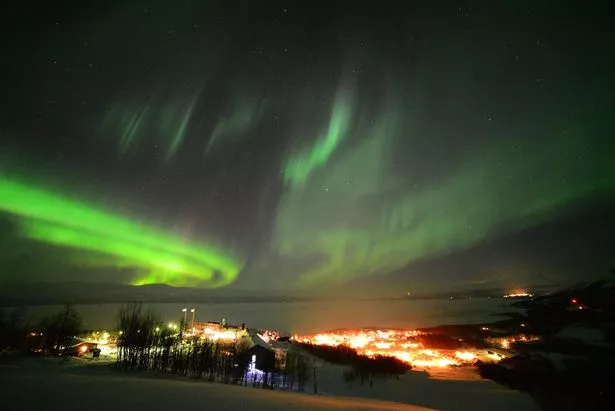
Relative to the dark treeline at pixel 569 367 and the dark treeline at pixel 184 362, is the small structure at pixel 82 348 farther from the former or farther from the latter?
the dark treeline at pixel 569 367

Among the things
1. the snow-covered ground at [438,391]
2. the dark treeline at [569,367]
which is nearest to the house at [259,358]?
the snow-covered ground at [438,391]

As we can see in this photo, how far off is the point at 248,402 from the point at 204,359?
25244mm

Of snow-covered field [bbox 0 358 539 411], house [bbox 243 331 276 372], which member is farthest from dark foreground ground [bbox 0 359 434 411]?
house [bbox 243 331 276 372]

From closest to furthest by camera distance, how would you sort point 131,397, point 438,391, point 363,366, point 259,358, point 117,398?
1. point 117,398
2. point 131,397
3. point 438,391
4. point 259,358
5. point 363,366

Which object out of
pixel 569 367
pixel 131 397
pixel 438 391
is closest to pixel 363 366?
pixel 438 391

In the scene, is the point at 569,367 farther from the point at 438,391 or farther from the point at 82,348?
the point at 82,348

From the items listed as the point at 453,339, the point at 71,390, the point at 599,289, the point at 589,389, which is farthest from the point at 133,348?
the point at 599,289

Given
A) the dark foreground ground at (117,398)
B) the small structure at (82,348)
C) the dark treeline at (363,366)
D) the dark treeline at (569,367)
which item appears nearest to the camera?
the dark foreground ground at (117,398)

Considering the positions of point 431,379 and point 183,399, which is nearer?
point 183,399

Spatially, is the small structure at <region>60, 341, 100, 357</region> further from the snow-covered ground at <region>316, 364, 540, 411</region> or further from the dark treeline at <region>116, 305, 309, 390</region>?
the snow-covered ground at <region>316, 364, 540, 411</region>

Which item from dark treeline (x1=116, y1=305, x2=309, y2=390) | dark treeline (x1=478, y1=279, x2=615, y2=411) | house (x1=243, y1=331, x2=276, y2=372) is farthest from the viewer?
house (x1=243, y1=331, x2=276, y2=372)

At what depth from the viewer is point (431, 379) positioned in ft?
167

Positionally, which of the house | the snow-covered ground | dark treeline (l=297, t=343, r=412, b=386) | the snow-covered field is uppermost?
the snow-covered field

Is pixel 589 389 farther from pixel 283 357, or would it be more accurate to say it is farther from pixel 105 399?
pixel 105 399
